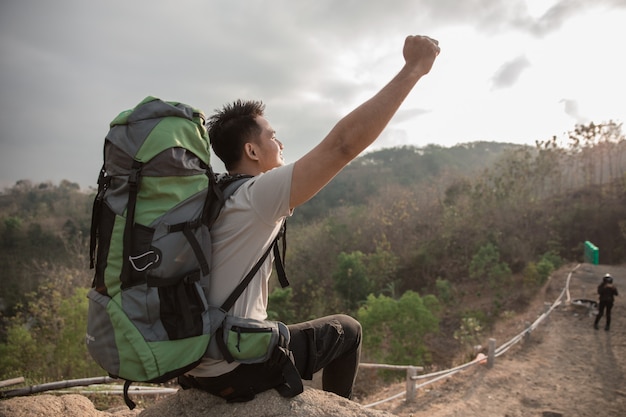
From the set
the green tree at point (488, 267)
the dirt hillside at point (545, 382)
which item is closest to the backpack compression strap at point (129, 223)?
the dirt hillside at point (545, 382)

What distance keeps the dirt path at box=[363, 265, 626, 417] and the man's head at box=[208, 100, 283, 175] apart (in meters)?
4.21

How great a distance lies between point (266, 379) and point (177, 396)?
477 mm

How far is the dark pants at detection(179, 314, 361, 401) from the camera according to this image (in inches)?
52.2

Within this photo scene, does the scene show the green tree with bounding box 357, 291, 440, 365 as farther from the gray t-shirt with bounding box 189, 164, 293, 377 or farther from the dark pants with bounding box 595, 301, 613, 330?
the gray t-shirt with bounding box 189, 164, 293, 377

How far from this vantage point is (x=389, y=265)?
18156mm

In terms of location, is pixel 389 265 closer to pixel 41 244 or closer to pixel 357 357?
pixel 357 357

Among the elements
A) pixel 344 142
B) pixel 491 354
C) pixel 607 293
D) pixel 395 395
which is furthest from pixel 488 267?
pixel 344 142

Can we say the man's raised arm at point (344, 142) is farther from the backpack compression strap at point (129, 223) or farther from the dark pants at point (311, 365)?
the dark pants at point (311, 365)

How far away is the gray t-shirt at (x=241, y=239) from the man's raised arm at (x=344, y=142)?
54mm

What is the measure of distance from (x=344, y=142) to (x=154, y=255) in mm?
630

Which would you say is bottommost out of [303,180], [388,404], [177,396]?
[388,404]

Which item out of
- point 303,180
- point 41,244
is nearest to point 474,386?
point 303,180

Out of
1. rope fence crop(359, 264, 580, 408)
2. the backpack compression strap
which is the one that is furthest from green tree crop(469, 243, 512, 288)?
the backpack compression strap

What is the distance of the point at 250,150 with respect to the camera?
1535mm
